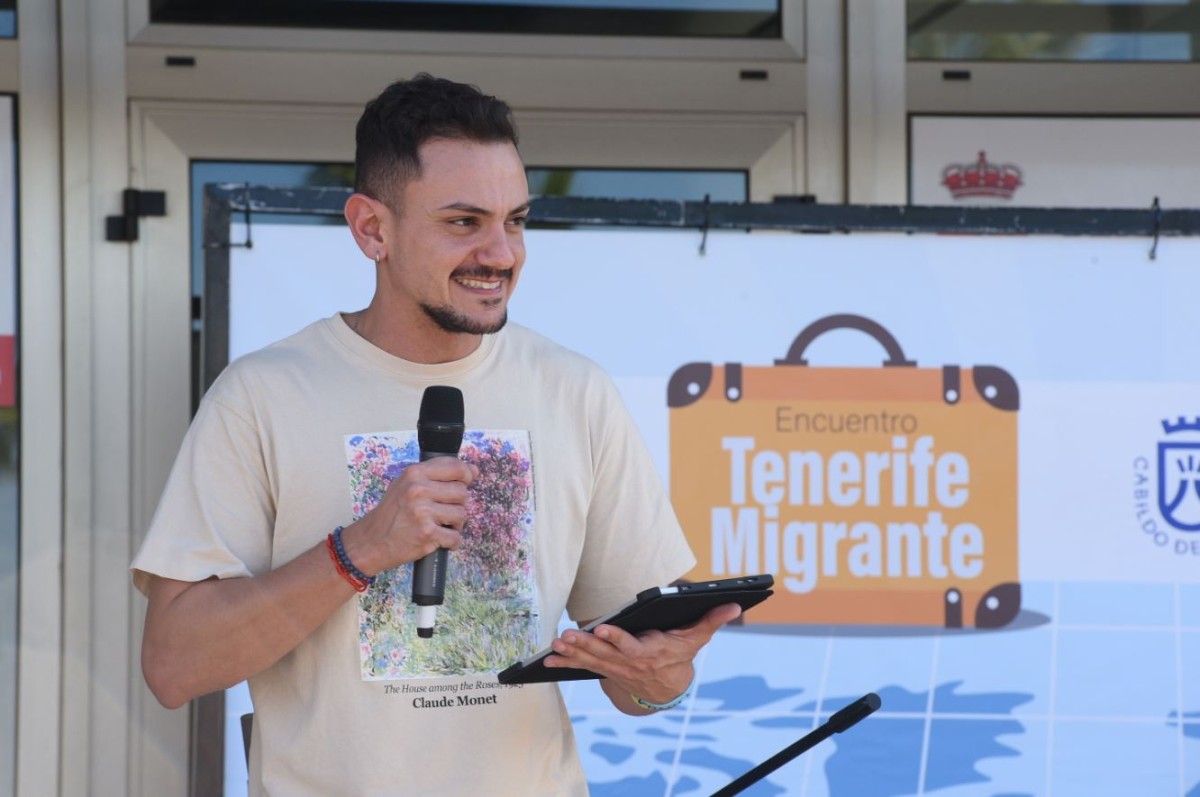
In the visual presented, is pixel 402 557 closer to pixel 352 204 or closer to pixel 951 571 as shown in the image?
pixel 352 204

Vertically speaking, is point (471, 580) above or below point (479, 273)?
below

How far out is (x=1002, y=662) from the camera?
319 cm

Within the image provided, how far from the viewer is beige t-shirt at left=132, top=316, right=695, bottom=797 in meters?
1.91

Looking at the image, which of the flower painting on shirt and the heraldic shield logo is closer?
the flower painting on shirt

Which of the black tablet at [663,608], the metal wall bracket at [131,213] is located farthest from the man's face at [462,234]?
the metal wall bracket at [131,213]

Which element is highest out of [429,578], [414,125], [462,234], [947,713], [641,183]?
[641,183]

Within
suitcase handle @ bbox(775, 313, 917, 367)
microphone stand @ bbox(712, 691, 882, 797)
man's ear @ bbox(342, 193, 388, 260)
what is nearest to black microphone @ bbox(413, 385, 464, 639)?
man's ear @ bbox(342, 193, 388, 260)

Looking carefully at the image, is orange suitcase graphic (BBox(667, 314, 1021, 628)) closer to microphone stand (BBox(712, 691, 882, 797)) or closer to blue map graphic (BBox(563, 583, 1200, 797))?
blue map graphic (BBox(563, 583, 1200, 797))

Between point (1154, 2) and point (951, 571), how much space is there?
2.10 meters

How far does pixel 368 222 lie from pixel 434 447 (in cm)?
39

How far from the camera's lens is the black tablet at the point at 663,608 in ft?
5.90

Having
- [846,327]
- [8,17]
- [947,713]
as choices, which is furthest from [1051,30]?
[8,17]

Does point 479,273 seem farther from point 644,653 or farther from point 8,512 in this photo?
point 8,512

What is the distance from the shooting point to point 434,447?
185 centimetres
